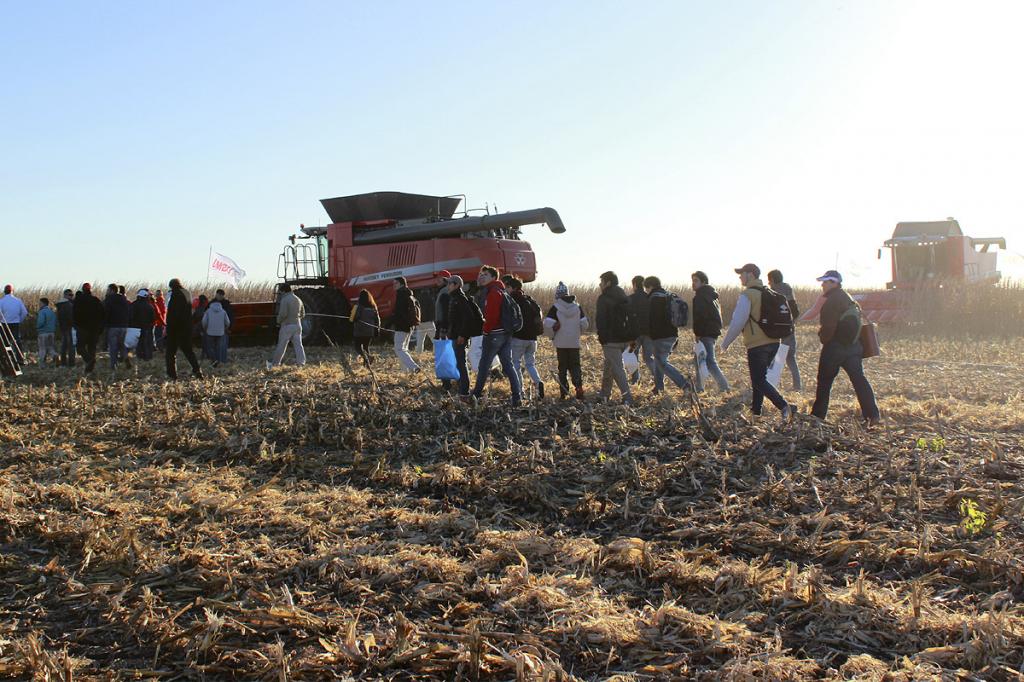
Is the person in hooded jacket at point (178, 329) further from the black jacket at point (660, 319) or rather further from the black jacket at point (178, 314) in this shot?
the black jacket at point (660, 319)

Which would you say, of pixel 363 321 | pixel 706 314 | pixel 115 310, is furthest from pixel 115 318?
pixel 706 314

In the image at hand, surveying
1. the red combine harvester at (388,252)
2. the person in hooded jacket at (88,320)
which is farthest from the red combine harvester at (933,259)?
the person in hooded jacket at (88,320)

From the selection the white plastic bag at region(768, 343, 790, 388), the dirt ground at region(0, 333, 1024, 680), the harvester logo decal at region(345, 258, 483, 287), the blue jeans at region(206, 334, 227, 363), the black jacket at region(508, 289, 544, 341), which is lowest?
the dirt ground at region(0, 333, 1024, 680)

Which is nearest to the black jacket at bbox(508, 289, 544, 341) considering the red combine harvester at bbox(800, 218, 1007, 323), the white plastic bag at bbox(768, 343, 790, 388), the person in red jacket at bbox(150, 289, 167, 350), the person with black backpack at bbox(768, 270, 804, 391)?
the white plastic bag at bbox(768, 343, 790, 388)

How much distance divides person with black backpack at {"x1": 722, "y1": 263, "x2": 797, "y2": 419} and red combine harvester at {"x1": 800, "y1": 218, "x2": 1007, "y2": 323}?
66.4 feet

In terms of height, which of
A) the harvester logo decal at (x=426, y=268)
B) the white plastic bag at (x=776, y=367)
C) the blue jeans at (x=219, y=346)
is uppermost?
the harvester logo decal at (x=426, y=268)

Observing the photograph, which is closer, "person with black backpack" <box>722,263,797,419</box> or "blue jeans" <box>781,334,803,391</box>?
"person with black backpack" <box>722,263,797,419</box>

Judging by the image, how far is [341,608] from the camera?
4.71 metres

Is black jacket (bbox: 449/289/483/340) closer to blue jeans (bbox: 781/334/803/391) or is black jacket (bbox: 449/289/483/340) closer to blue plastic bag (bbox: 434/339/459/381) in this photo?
blue plastic bag (bbox: 434/339/459/381)

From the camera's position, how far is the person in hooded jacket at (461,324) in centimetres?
1173

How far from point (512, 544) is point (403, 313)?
28.8ft

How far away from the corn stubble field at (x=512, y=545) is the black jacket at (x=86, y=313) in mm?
6010

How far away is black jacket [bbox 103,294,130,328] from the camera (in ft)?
55.2

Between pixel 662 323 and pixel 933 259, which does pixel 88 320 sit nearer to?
pixel 662 323
